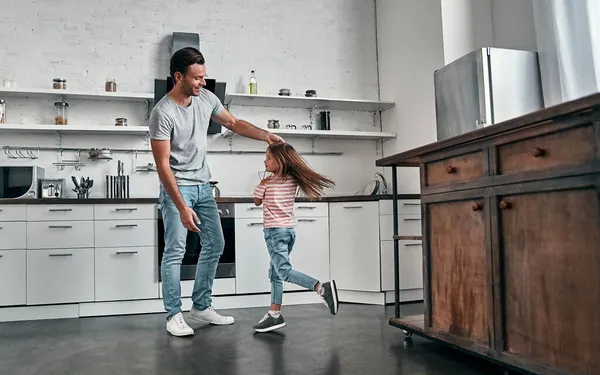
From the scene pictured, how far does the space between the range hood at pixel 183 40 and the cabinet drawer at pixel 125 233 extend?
1.71 metres

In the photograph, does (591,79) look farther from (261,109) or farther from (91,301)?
(91,301)

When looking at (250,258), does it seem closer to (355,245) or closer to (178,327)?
(355,245)

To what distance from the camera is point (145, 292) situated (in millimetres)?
4098

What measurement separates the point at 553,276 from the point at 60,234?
3.46 m

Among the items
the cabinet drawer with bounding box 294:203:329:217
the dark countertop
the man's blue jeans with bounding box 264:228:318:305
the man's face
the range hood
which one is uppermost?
the range hood

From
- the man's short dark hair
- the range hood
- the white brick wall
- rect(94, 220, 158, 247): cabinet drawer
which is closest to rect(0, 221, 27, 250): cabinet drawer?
rect(94, 220, 158, 247): cabinet drawer

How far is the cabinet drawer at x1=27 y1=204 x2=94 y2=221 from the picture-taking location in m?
3.99

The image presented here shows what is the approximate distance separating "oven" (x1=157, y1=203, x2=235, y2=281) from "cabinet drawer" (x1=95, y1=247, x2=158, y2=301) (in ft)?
0.24

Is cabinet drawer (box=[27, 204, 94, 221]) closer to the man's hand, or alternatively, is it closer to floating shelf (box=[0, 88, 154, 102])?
floating shelf (box=[0, 88, 154, 102])

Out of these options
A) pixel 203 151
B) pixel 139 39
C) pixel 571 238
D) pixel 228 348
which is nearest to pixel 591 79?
pixel 571 238

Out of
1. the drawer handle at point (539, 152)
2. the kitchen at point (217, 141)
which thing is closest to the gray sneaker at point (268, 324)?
the kitchen at point (217, 141)

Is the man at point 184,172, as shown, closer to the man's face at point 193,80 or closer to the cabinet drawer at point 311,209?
the man's face at point 193,80

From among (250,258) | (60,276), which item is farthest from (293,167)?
(60,276)

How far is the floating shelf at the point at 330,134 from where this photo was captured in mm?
4922
